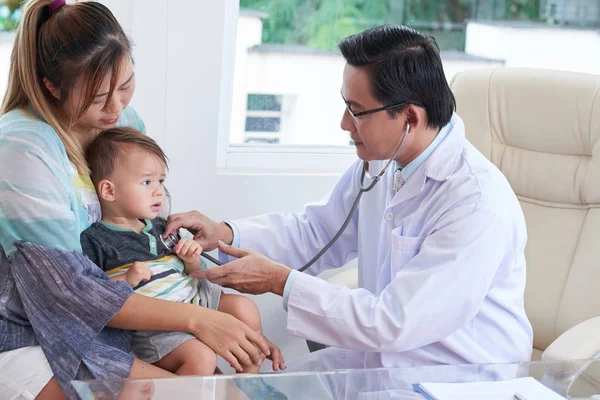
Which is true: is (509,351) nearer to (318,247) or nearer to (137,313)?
(318,247)

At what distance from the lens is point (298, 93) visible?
2611 millimetres

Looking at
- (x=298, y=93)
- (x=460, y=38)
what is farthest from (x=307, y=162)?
(x=460, y=38)

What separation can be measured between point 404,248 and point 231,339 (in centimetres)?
41

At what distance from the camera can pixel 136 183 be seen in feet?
5.41

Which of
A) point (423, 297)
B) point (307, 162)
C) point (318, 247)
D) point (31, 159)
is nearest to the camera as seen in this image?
point (31, 159)

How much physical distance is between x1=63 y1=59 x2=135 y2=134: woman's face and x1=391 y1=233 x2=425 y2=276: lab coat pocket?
627mm

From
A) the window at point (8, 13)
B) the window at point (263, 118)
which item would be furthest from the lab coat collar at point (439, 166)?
the window at point (8, 13)

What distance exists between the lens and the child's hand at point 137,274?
1603 mm

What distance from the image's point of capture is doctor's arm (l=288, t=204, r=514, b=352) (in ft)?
5.34

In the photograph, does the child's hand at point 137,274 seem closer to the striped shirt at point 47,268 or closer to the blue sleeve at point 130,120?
the striped shirt at point 47,268

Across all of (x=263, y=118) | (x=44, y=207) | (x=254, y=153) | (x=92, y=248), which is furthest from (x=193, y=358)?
(x=263, y=118)

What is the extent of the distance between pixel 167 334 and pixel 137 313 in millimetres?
94

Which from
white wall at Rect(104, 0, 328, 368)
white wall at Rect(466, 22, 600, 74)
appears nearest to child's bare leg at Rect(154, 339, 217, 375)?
white wall at Rect(104, 0, 328, 368)

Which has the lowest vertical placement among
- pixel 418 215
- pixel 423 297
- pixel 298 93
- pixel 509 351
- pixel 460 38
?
pixel 509 351
